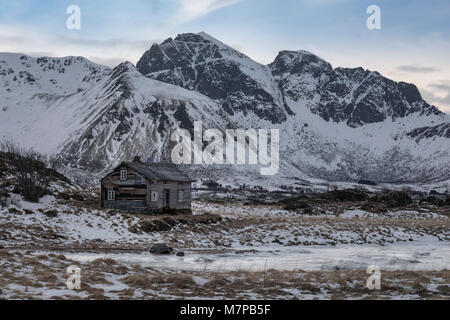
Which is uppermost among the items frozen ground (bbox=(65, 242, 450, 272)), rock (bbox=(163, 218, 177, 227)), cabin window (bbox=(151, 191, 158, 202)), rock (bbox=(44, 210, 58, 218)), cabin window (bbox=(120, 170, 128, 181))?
cabin window (bbox=(120, 170, 128, 181))

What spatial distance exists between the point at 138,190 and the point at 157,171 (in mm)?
4166

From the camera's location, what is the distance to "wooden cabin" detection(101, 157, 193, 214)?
54.0 metres

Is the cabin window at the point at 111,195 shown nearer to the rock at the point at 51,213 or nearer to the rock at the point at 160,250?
the rock at the point at 51,213

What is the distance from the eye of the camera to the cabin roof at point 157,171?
5485 cm

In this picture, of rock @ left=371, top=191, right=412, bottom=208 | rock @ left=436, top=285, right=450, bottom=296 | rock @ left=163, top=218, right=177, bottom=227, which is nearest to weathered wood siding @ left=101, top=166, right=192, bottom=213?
rock @ left=163, top=218, right=177, bottom=227

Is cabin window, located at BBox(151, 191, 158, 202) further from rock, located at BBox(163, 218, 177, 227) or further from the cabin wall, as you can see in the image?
rock, located at BBox(163, 218, 177, 227)

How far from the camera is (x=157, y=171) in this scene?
57.7 m

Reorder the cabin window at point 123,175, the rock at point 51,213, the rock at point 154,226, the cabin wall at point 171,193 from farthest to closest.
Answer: the cabin window at point 123,175, the cabin wall at point 171,193, the rock at point 154,226, the rock at point 51,213

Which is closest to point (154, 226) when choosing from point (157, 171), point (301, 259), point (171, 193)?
point (301, 259)

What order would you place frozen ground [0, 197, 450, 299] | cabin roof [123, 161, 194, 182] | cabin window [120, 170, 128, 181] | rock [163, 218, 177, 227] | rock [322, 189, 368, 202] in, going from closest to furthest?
frozen ground [0, 197, 450, 299] → rock [163, 218, 177, 227] → cabin roof [123, 161, 194, 182] → cabin window [120, 170, 128, 181] → rock [322, 189, 368, 202]

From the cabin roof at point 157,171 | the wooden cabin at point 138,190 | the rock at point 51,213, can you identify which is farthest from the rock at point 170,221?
the cabin roof at point 157,171

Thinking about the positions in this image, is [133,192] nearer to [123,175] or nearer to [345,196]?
[123,175]

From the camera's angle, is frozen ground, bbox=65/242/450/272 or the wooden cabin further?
the wooden cabin
